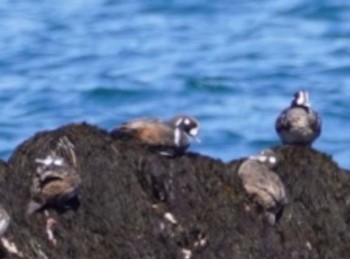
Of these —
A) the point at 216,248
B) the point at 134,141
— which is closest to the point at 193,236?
the point at 216,248

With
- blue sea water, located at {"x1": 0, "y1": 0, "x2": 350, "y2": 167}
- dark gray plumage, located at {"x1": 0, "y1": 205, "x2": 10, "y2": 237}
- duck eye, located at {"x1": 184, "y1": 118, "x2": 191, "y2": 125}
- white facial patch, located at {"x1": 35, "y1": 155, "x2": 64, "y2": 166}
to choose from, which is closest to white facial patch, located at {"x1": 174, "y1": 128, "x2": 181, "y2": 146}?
duck eye, located at {"x1": 184, "y1": 118, "x2": 191, "y2": 125}

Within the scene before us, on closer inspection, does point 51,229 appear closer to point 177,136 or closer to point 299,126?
point 177,136

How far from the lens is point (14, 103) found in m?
17.0

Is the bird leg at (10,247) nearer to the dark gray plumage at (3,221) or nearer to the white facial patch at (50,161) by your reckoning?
the dark gray plumage at (3,221)

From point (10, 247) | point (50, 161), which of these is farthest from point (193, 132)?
point (10, 247)

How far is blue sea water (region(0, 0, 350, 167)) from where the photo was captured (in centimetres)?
1616

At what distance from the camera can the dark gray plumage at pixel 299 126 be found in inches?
332

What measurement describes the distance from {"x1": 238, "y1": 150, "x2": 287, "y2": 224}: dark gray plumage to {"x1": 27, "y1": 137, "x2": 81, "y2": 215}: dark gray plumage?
0.92 metres

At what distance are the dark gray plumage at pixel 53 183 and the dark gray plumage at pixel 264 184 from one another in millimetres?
919

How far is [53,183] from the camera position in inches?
277

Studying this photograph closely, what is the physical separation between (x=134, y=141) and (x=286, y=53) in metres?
12.0

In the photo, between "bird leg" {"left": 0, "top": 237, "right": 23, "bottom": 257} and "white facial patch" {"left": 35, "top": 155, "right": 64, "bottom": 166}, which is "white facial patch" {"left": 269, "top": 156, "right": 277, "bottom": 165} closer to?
"white facial patch" {"left": 35, "top": 155, "right": 64, "bottom": 166}

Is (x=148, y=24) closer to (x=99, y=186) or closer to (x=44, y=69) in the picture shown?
(x=44, y=69)

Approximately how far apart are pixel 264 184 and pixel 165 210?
56cm
